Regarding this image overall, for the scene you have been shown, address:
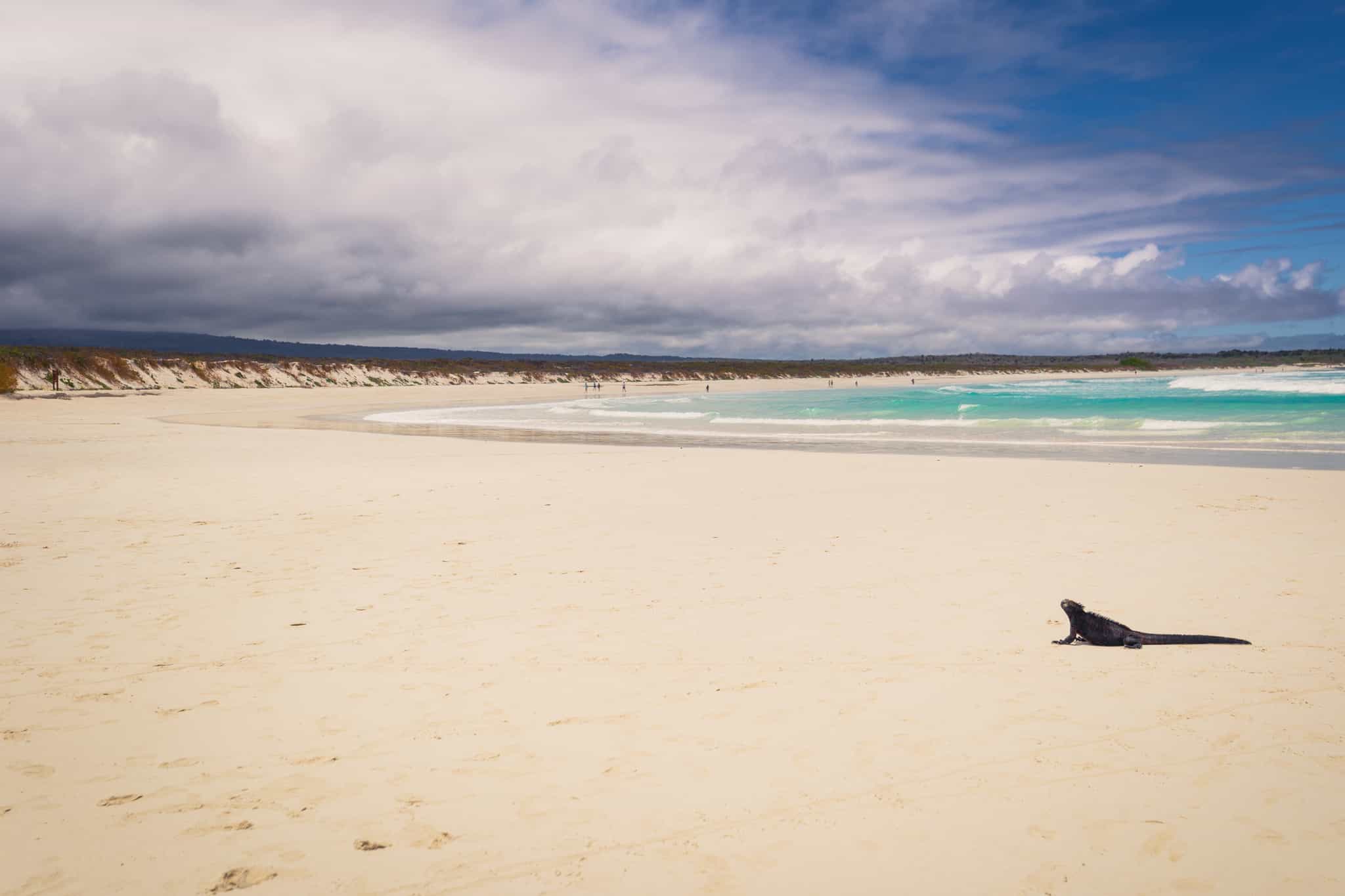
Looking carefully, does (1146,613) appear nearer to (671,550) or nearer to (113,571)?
(671,550)

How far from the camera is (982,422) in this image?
31.4 metres

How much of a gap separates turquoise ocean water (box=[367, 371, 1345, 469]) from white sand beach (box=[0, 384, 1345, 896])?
35.8ft

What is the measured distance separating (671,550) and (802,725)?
4474 mm

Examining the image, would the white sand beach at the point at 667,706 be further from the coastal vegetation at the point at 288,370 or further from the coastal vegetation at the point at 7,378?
the coastal vegetation at the point at 288,370

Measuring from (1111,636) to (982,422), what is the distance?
27.3 m

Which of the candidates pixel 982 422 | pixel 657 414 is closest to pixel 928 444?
pixel 982 422

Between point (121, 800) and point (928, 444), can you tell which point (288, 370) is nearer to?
point (928, 444)

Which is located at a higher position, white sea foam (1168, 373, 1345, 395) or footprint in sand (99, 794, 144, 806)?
white sea foam (1168, 373, 1345, 395)

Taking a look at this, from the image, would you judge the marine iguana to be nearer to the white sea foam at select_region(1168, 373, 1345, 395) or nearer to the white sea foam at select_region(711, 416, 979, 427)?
the white sea foam at select_region(711, 416, 979, 427)

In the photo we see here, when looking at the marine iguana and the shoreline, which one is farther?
the shoreline

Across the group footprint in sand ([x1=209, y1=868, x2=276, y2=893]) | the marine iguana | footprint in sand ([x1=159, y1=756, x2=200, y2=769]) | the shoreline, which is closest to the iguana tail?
the marine iguana

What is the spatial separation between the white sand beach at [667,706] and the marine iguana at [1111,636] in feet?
0.41

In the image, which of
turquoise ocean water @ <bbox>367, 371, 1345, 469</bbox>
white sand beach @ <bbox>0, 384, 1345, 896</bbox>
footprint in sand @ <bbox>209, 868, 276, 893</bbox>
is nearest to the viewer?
footprint in sand @ <bbox>209, 868, 276, 893</bbox>

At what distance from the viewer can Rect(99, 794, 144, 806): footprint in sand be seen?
147 inches
